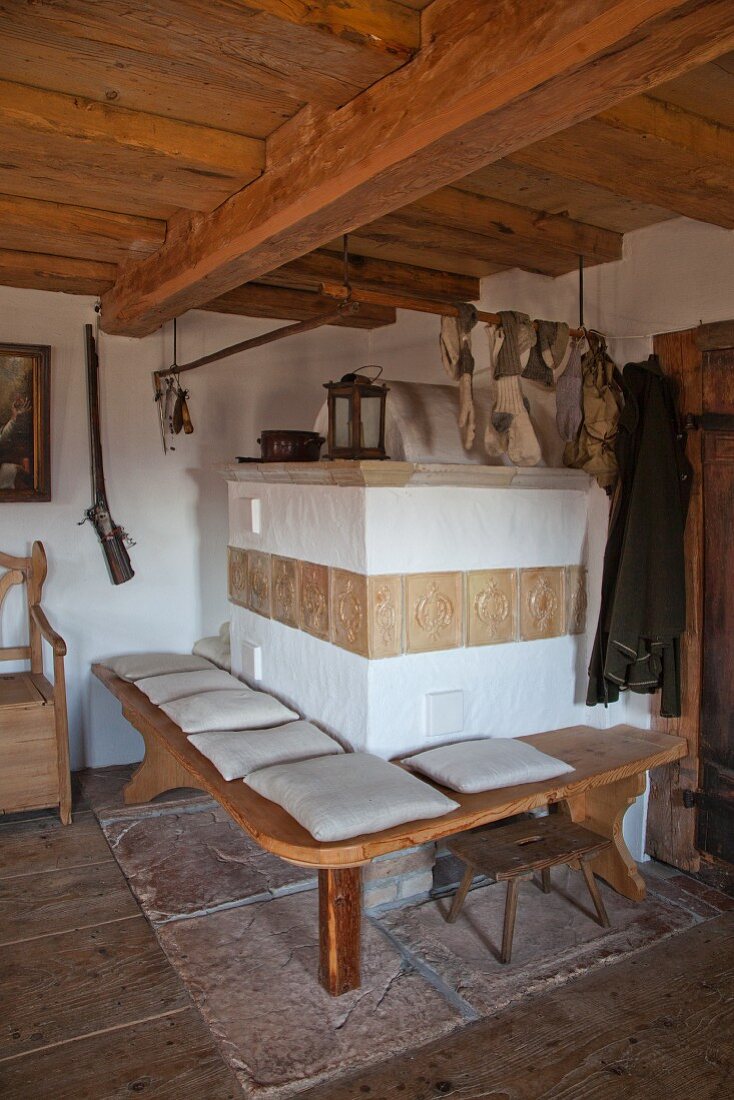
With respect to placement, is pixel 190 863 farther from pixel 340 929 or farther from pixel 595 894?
pixel 595 894

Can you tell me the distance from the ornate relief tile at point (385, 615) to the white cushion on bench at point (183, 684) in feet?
2.67

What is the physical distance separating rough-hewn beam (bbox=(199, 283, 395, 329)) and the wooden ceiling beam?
112 centimetres

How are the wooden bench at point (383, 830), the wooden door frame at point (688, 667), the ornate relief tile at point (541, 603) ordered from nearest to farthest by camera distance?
the wooden bench at point (383, 830)
the wooden door frame at point (688, 667)
the ornate relief tile at point (541, 603)

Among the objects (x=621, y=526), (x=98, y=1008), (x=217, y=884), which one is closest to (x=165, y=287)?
(x=621, y=526)

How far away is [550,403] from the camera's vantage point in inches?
125

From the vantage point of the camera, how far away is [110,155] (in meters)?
2.16

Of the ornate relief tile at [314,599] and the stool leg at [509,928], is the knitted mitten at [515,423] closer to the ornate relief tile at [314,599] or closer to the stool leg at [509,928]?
Answer: the ornate relief tile at [314,599]

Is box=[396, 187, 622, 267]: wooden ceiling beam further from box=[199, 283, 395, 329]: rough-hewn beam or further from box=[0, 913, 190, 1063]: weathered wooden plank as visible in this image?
box=[0, 913, 190, 1063]: weathered wooden plank

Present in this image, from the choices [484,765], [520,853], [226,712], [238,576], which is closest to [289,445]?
[238,576]

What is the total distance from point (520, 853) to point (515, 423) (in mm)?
1287

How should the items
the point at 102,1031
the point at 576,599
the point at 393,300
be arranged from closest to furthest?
1. the point at 102,1031
2. the point at 393,300
3. the point at 576,599

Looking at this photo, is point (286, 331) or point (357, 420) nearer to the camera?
point (357, 420)

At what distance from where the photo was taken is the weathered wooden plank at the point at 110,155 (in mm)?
1960

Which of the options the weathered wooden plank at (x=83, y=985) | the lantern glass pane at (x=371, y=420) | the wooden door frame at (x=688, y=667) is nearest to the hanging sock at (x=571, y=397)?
the wooden door frame at (x=688, y=667)
